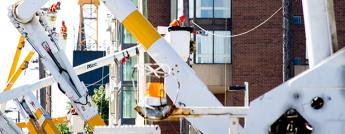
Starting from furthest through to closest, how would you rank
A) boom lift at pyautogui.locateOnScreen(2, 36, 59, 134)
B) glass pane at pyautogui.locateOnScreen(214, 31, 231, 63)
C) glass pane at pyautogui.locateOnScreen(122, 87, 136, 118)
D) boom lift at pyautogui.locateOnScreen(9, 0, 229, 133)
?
glass pane at pyautogui.locateOnScreen(122, 87, 136, 118) → glass pane at pyautogui.locateOnScreen(214, 31, 231, 63) → boom lift at pyautogui.locateOnScreen(2, 36, 59, 134) → boom lift at pyautogui.locateOnScreen(9, 0, 229, 133)

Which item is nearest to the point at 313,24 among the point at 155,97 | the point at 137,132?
the point at 155,97

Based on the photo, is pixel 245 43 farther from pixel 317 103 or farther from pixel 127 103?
pixel 317 103

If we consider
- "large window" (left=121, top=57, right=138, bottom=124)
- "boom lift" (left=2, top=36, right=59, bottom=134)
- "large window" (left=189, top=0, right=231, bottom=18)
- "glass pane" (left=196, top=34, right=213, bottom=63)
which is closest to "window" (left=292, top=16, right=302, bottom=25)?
"large window" (left=189, top=0, right=231, bottom=18)

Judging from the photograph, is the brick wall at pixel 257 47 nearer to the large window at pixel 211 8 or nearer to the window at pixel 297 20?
the large window at pixel 211 8

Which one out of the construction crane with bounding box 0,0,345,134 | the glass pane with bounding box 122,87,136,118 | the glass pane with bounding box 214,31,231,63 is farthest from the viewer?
the glass pane with bounding box 122,87,136,118

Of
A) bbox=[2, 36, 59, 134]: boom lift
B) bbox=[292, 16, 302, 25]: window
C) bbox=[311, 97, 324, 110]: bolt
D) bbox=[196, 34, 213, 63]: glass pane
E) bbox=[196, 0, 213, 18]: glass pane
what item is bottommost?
bbox=[2, 36, 59, 134]: boom lift

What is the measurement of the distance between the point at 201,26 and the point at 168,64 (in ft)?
76.8

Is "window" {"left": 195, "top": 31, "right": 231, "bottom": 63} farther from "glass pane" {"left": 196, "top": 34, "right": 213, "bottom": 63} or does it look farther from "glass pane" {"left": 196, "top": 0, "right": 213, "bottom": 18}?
"glass pane" {"left": 196, "top": 0, "right": 213, "bottom": 18}

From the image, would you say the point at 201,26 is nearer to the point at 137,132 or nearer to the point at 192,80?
the point at 192,80

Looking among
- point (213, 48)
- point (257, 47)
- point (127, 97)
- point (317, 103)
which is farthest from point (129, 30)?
point (127, 97)

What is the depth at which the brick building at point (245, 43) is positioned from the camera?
1399 inches

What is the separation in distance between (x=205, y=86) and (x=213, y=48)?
24003 millimetres

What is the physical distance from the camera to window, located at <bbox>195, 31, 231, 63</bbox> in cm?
3556

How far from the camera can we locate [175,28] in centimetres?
1320
